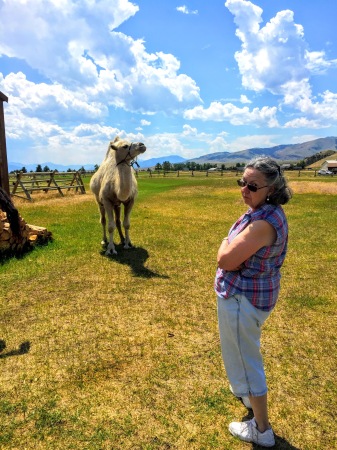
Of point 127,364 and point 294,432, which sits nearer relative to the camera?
point 294,432

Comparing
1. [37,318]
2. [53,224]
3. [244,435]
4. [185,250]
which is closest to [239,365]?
[244,435]

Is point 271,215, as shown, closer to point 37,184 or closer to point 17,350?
point 17,350

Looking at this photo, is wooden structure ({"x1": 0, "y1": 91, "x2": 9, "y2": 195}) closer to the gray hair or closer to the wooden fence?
the wooden fence

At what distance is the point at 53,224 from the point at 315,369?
10.4 meters

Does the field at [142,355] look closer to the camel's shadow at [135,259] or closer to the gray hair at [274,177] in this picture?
the camel's shadow at [135,259]

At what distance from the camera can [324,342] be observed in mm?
4348

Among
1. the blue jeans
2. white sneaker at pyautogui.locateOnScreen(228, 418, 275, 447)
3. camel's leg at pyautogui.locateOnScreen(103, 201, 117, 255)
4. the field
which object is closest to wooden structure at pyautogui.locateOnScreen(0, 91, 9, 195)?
the field

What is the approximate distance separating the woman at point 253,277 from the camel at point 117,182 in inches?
214

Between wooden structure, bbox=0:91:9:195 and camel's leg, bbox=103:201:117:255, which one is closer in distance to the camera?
camel's leg, bbox=103:201:117:255

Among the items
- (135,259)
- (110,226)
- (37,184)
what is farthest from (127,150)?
(37,184)

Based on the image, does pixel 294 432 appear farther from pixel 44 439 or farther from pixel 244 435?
pixel 44 439

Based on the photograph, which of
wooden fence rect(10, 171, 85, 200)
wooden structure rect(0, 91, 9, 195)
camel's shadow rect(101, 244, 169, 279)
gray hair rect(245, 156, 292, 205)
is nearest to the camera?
gray hair rect(245, 156, 292, 205)

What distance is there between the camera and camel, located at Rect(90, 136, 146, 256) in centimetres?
767

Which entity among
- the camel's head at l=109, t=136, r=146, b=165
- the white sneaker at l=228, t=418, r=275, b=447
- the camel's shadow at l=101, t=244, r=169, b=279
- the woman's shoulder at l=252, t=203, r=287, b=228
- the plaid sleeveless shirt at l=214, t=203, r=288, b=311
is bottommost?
the white sneaker at l=228, t=418, r=275, b=447
